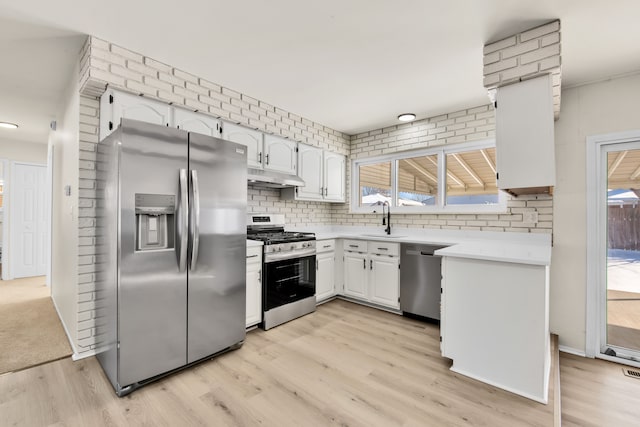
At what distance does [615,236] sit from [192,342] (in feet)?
12.3

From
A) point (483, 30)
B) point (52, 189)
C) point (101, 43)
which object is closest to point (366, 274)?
point (483, 30)

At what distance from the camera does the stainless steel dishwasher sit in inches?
126

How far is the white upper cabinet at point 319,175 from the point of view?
13.1 ft

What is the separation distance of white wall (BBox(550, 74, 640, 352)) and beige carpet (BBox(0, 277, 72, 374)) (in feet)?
14.7

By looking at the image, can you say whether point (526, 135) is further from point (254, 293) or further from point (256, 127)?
point (254, 293)

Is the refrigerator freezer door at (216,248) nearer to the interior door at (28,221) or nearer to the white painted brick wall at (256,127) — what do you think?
the white painted brick wall at (256,127)

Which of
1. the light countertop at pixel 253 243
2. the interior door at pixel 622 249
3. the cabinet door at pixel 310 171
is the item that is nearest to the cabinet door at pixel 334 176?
the cabinet door at pixel 310 171

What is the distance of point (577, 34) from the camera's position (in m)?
2.08

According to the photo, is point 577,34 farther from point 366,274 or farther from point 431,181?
point 366,274

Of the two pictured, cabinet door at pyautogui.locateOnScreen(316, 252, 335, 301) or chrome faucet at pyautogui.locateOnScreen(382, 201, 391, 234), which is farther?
chrome faucet at pyautogui.locateOnScreen(382, 201, 391, 234)

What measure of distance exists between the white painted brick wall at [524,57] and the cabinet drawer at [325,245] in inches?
94.8

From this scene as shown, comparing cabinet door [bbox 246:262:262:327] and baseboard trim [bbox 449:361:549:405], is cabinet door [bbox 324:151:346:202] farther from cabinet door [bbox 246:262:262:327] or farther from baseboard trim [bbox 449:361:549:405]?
baseboard trim [bbox 449:361:549:405]

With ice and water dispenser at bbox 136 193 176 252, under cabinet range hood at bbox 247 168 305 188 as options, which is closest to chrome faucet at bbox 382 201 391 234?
under cabinet range hood at bbox 247 168 305 188

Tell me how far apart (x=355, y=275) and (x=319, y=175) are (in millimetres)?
1489
